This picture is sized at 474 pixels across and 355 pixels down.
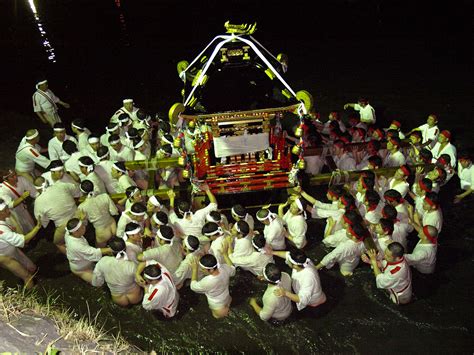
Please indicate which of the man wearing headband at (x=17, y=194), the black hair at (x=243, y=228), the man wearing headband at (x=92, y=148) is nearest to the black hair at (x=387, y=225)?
the black hair at (x=243, y=228)

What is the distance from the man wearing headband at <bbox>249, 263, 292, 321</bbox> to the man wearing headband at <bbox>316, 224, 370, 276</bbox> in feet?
3.21

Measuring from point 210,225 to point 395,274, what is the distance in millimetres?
2767

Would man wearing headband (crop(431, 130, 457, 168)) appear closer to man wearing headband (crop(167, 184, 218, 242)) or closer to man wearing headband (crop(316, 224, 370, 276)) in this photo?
man wearing headband (crop(316, 224, 370, 276))

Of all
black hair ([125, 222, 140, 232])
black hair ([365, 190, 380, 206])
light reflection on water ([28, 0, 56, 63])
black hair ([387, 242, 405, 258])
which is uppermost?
light reflection on water ([28, 0, 56, 63])

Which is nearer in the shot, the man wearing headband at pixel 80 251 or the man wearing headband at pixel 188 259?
the man wearing headband at pixel 188 259

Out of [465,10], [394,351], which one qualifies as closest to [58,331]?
[394,351]

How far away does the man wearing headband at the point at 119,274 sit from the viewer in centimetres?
588

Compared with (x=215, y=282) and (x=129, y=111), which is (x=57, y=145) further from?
(x=215, y=282)

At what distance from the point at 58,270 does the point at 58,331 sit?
2827 mm

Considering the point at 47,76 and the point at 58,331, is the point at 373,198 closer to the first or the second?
the point at 58,331

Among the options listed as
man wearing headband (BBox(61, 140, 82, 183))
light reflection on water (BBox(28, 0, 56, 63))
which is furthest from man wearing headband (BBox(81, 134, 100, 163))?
light reflection on water (BBox(28, 0, 56, 63))

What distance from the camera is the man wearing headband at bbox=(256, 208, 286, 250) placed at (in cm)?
658

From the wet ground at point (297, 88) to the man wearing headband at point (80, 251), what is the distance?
1.16ft

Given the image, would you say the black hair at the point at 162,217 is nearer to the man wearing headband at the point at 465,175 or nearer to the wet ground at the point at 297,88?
the wet ground at the point at 297,88
